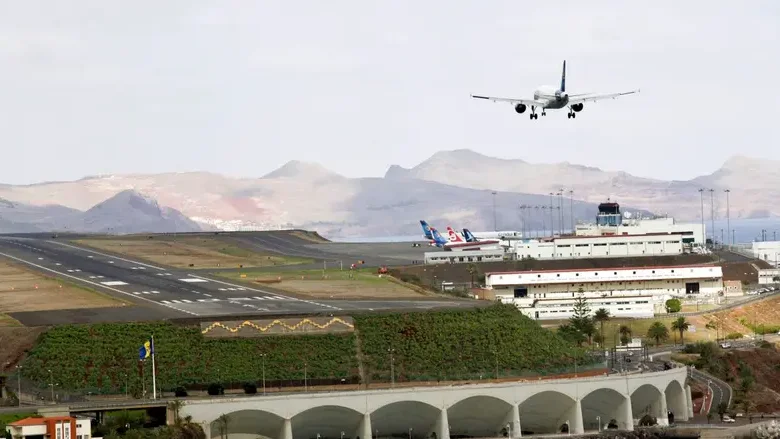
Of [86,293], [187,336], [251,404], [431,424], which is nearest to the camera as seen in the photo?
[251,404]

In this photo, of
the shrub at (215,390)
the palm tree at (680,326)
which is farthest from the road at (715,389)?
the shrub at (215,390)

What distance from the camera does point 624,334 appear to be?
632 ft

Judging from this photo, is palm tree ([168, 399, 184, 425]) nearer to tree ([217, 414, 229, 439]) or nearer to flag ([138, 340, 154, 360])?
tree ([217, 414, 229, 439])

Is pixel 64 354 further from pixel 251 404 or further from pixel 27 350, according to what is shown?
pixel 251 404

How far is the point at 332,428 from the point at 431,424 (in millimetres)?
8593

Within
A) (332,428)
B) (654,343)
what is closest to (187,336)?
(332,428)

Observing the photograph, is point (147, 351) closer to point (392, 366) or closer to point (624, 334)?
point (392, 366)

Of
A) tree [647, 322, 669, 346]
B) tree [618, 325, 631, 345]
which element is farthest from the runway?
tree [647, 322, 669, 346]

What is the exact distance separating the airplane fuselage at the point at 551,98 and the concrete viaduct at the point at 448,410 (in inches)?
941

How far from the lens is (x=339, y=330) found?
153 meters

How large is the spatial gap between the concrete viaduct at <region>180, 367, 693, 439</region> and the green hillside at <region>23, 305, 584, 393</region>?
6.05 meters

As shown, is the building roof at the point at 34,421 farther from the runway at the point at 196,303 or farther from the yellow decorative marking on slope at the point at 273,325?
the runway at the point at 196,303

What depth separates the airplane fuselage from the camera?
128 meters

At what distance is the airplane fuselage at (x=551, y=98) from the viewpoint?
12794 centimetres
